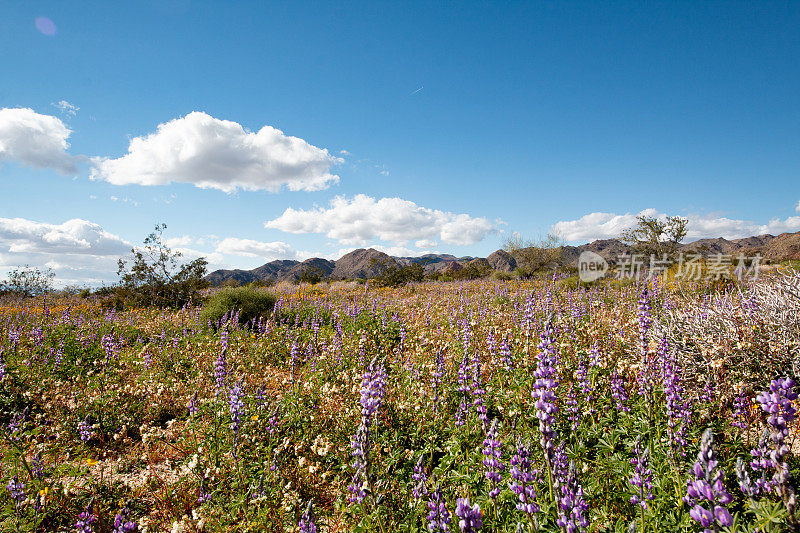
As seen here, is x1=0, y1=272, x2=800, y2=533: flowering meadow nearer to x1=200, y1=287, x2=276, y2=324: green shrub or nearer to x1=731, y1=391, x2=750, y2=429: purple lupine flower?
x1=731, y1=391, x2=750, y2=429: purple lupine flower

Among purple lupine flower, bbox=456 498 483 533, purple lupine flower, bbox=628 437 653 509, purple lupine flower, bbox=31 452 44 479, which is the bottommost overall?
purple lupine flower, bbox=31 452 44 479

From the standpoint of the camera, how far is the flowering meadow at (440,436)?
253 cm

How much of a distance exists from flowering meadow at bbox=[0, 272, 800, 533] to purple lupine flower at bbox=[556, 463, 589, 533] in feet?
0.06

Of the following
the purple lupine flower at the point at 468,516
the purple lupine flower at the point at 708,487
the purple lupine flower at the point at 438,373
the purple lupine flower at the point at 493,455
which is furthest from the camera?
the purple lupine flower at the point at 438,373

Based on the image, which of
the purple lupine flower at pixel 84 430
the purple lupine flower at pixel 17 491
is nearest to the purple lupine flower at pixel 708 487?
the purple lupine flower at pixel 17 491

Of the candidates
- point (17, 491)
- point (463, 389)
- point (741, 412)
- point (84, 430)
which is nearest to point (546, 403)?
point (463, 389)

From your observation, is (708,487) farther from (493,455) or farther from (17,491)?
(17,491)

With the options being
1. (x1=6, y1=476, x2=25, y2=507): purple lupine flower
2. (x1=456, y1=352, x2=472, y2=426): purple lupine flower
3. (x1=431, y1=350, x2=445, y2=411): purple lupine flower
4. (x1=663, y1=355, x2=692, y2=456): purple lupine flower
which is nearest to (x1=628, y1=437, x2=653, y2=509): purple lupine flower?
(x1=663, y1=355, x2=692, y2=456): purple lupine flower

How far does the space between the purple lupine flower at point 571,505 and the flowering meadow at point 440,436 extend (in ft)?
0.06

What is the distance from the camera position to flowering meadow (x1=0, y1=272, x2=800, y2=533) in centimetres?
253

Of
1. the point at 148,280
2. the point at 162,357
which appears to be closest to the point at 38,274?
the point at 148,280

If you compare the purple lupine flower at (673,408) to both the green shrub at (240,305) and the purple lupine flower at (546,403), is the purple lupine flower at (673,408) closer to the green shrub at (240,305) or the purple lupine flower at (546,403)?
the purple lupine flower at (546,403)

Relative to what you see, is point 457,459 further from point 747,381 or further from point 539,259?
point 539,259

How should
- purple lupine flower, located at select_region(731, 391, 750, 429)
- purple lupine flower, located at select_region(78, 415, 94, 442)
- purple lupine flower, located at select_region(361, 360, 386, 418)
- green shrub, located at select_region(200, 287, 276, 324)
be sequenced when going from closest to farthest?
purple lupine flower, located at select_region(361, 360, 386, 418), purple lupine flower, located at select_region(731, 391, 750, 429), purple lupine flower, located at select_region(78, 415, 94, 442), green shrub, located at select_region(200, 287, 276, 324)
